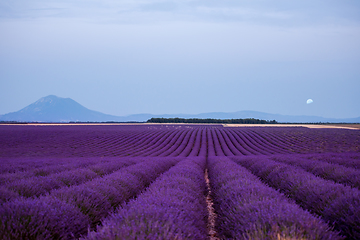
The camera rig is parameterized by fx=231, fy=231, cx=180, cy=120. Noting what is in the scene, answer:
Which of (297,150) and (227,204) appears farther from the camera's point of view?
(297,150)

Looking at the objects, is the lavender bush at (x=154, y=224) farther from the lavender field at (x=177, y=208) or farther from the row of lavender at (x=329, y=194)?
the row of lavender at (x=329, y=194)

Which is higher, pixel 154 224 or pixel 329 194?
pixel 154 224

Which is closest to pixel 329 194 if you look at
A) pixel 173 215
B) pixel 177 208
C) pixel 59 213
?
pixel 177 208

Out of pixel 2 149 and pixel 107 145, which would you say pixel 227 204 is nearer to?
pixel 107 145

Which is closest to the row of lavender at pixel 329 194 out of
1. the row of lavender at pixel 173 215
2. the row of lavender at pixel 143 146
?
the row of lavender at pixel 173 215

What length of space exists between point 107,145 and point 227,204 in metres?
20.5

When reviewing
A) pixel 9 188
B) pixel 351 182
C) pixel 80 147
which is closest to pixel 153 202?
pixel 9 188

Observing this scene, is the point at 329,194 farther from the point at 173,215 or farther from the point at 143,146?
the point at 143,146

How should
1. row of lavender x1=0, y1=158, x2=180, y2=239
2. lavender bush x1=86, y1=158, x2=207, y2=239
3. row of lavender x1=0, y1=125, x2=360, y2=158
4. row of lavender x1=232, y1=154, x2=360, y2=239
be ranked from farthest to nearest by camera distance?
row of lavender x1=0, y1=125, x2=360, y2=158 < row of lavender x1=232, y1=154, x2=360, y2=239 < row of lavender x1=0, y1=158, x2=180, y2=239 < lavender bush x1=86, y1=158, x2=207, y2=239

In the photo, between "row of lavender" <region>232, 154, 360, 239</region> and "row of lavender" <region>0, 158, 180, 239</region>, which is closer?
"row of lavender" <region>0, 158, 180, 239</region>

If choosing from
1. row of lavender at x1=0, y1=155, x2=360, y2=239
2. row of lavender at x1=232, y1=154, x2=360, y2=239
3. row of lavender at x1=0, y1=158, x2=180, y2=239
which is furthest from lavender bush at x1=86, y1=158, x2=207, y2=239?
row of lavender at x1=232, y1=154, x2=360, y2=239

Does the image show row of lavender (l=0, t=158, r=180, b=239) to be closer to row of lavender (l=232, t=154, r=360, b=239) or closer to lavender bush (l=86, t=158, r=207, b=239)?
lavender bush (l=86, t=158, r=207, b=239)

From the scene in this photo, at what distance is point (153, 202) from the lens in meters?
3.35

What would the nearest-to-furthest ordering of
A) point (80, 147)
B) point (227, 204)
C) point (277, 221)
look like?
1. point (277, 221)
2. point (227, 204)
3. point (80, 147)
